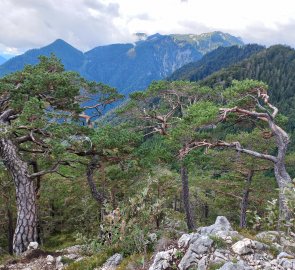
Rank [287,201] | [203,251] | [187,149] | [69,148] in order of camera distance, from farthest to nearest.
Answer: [187,149], [69,148], [203,251], [287,201]

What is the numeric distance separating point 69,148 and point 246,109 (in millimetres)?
9300

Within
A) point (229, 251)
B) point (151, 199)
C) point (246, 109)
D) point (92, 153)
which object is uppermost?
point (246, 109)

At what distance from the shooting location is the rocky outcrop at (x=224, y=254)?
790cm

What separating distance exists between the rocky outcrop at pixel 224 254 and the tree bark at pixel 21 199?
7.69 metres

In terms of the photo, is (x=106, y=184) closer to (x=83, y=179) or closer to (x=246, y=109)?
(x=83, y=179)

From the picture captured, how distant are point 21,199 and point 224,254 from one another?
31.5ft

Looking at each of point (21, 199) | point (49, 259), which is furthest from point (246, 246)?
point (21, 199)

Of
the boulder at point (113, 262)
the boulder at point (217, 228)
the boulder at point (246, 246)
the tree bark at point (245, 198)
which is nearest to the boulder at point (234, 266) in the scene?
the boulder at point (246, 246)

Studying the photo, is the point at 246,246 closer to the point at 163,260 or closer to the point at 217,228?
the point at 217,228

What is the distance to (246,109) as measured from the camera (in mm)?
18281

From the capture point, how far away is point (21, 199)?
14.8 meters

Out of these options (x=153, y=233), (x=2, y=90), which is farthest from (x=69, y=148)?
(x=153, y=233)

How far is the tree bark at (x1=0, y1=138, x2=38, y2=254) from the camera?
47.5 feet

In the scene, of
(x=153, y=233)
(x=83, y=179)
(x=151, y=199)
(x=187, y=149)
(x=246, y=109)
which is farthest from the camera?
(x=83, y=179)
